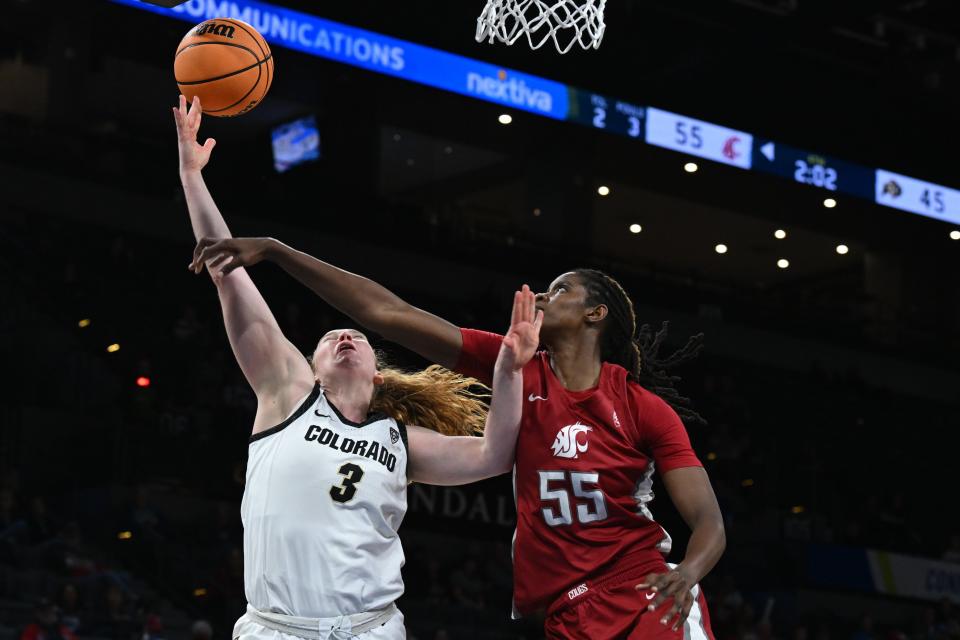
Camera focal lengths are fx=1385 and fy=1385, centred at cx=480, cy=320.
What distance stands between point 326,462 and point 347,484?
4.0 inches

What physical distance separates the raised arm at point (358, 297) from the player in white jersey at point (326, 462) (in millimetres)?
62

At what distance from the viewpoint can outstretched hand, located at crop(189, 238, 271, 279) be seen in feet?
14.0

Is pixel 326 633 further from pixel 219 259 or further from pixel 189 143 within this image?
pixel 189 143

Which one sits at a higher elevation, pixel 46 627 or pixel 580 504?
pixel 580 504

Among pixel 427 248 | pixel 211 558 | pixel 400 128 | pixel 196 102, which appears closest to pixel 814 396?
pixel 427 248

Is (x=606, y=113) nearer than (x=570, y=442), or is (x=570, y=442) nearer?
(x=570, y=442)

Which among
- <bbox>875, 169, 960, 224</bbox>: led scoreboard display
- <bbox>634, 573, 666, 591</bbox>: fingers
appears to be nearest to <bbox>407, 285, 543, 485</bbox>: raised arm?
<bbox>634, 573, 666, 591</bbox>: fingers

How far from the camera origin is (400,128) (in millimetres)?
22172

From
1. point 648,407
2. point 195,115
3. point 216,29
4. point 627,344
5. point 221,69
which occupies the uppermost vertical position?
point 216,29

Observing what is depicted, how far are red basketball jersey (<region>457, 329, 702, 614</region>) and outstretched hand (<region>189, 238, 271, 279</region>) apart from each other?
3.42 ft

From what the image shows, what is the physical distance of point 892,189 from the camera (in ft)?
67.5

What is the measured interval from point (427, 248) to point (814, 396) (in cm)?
612

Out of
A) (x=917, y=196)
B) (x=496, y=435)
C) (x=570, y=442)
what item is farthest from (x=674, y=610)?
(x=917, y=196)

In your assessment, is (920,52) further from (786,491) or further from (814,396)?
(786,491)
